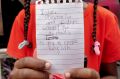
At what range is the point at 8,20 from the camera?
4.88 ft

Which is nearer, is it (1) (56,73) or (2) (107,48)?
(1) (56,73)

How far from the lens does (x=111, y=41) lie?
3.01 feet

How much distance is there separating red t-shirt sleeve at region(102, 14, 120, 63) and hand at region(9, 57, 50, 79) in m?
0.26

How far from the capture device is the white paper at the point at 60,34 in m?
0.75

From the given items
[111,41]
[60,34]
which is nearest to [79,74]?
[60,34]

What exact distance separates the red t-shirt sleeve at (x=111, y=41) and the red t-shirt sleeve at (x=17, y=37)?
0.26 metres

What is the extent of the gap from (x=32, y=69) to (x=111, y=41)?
29 centimetres

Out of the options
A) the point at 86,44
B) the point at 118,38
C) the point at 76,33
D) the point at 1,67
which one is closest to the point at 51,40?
the point at 76,33

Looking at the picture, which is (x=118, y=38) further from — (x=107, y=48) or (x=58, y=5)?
(x=58, y=5)

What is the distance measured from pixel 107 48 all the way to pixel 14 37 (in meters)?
0.31

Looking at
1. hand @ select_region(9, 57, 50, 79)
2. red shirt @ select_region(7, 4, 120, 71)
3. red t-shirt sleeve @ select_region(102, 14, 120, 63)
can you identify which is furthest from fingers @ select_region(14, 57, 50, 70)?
red t-shirt sleeve @ select_region(102, 14, 120, 63)

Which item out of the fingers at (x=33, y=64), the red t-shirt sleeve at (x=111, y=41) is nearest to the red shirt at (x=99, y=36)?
the red t-shirt sleeve at (x=111, y=41)

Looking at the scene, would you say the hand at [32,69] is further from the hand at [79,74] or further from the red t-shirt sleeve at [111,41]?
the red t-shirt sleeve at [111,41]

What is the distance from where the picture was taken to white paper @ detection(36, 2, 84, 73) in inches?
29.7
